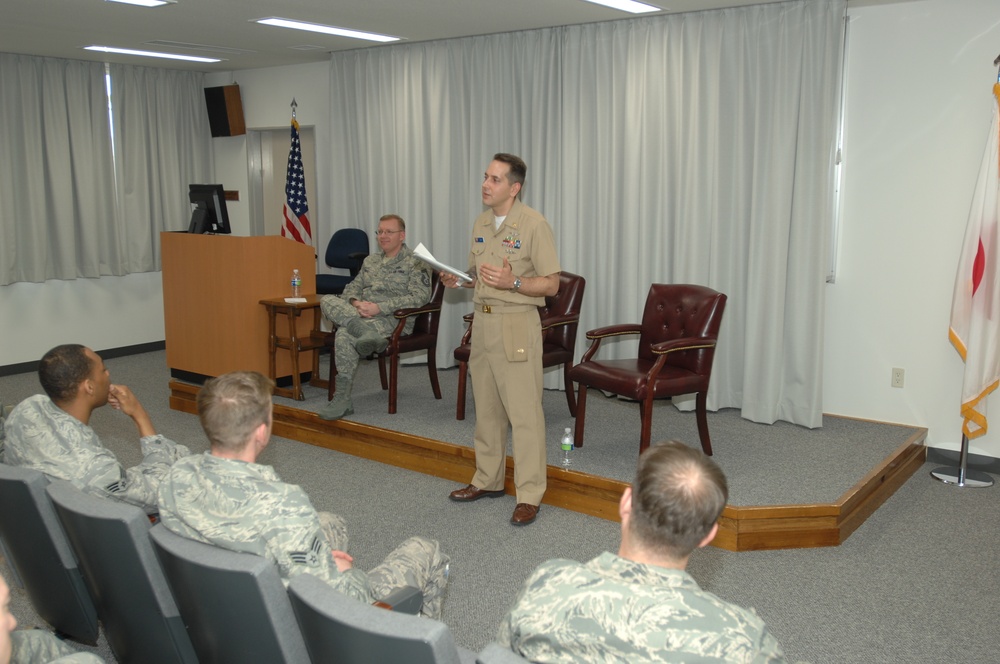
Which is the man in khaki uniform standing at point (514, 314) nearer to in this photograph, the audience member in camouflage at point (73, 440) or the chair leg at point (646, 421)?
the chair leg at point (646, 421)

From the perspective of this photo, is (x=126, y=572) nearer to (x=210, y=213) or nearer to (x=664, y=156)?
(x=664, y=156)

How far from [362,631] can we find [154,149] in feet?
24.6

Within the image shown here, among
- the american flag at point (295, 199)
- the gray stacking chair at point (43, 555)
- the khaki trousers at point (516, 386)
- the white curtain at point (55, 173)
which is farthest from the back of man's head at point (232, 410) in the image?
the white curtain at point (55, 173)

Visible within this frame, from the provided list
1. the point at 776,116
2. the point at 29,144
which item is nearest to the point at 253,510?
the point at 776,116

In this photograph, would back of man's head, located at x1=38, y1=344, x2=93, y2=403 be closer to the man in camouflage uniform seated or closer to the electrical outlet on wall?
the man in camouflage uniform seated

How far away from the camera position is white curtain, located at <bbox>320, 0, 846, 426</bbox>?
5176 mm

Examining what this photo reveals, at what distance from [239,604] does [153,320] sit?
7.08 meters

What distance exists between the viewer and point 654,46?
562 cm

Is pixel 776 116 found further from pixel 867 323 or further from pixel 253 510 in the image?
pixel 253 510

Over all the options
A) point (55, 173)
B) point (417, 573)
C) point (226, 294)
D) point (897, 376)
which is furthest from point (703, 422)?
point (55, 173)

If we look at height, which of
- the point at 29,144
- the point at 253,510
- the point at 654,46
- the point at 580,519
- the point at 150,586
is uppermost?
the point at 654,46

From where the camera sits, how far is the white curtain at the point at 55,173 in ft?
23.7

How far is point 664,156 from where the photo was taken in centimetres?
566

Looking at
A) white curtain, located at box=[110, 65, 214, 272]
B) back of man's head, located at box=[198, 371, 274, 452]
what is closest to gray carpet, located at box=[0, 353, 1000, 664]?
back of man's head, located at box=[198, 371, 274, 452]
